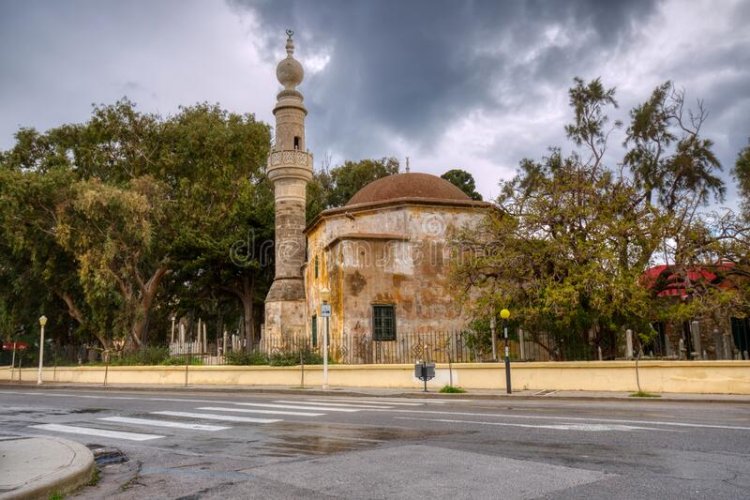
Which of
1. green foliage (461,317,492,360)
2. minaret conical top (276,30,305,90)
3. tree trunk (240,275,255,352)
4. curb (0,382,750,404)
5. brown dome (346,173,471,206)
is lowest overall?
curb (0,382,750,404)

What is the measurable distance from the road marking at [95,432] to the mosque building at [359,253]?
15.0 meters

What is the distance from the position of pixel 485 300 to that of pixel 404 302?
6.76 metres

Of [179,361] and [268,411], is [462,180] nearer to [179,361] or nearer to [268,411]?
[179,361]

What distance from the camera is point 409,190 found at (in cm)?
3011

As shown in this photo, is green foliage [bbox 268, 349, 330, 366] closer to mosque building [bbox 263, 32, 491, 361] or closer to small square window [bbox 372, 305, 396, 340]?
mosque building [bbox 263, 32, 491, 361]

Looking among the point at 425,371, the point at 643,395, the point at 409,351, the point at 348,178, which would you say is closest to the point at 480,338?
the point at 409,351

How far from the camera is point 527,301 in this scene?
2114 centimetres

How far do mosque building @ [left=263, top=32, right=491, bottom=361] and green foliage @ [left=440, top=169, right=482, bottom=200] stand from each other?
2403cm

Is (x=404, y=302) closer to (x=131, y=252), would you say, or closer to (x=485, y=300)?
(x=485, y=300)

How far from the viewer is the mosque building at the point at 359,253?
27.0m

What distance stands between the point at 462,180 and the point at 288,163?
2726 centimetres

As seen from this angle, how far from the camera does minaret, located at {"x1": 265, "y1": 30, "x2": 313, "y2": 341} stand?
31281mm

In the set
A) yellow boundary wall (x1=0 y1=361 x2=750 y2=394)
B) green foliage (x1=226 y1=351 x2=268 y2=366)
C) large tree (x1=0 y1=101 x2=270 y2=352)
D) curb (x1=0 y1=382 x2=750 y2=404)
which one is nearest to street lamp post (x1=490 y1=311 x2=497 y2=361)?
yellow boundary wall (x1=0 y1=361 x2=750 y2=394)

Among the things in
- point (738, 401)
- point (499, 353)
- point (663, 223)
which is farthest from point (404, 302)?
point (738, 401)
